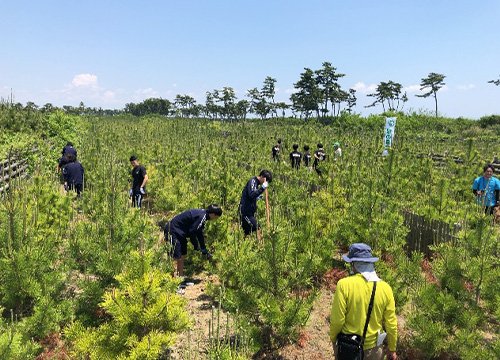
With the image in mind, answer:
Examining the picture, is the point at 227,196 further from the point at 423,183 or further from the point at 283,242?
the point at 423,183

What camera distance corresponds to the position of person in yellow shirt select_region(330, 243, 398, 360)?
2.73 metres

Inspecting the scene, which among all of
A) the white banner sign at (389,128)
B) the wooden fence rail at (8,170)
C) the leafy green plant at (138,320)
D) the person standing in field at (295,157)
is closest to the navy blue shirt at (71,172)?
the wooden fence rail at (8,170)

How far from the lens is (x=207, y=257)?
6023mm

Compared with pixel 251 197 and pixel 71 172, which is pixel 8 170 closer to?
pixel 251 197

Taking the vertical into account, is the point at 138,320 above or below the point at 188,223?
below

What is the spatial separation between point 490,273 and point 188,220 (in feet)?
12.9

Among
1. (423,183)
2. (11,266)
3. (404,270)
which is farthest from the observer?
(423,183)

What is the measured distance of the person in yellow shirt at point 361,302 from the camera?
2.73 m

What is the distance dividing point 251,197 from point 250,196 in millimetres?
27

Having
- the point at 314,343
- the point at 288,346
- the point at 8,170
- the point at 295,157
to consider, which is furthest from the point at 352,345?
the point at 295,157

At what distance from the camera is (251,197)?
6.31m

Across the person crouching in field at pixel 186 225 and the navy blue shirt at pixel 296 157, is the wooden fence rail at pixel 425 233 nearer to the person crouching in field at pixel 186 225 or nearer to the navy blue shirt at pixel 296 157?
the person crouching in field at pixel 186 225

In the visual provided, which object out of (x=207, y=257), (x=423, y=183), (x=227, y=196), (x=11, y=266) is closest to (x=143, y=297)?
(x=11, y=266)

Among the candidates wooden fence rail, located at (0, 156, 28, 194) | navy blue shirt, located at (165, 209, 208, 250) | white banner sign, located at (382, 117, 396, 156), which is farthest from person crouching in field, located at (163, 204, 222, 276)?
white banner sign, located at (382, 117, 396, 156)
